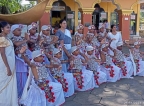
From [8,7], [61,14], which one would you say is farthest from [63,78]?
[61,14]

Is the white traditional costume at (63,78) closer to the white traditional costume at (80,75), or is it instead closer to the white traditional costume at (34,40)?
the white traditional costume at (80,75)

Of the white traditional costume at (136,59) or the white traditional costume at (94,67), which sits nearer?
the white traditional costume at (94,67)

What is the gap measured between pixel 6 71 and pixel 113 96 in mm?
2356

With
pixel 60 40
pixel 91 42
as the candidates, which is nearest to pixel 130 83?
pixel 91 42

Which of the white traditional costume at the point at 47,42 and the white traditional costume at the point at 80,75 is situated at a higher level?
the white traditional costume at the point at 47,42

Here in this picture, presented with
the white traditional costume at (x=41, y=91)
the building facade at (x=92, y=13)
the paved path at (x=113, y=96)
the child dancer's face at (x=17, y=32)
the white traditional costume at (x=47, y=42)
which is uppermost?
the building facade at (x=92, y=13)

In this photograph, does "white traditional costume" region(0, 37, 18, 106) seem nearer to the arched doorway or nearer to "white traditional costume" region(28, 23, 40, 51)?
"white traditional costume" region(28, 23, 40, 51)

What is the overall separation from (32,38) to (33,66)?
103cm

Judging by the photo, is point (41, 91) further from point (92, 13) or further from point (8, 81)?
point (92, 13)

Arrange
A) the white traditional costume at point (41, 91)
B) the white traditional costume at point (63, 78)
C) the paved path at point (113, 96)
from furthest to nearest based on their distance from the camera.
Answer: the white traditional costume at point (63, 78) → the paved path at point (113, 96) → the white traditional costume at point (41, 91)

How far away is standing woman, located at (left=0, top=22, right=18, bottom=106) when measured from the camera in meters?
3.69

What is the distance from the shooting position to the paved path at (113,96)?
4473mm

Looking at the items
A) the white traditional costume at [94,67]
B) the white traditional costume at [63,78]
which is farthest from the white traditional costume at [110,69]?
the white traditional costume at [63,78]

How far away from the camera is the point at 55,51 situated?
471cm
